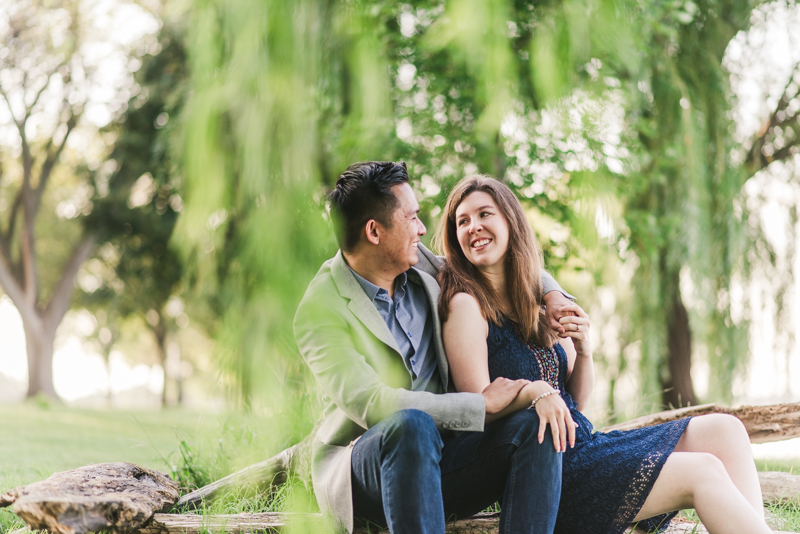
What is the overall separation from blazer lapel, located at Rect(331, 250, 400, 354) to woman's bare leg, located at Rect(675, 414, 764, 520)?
927mm

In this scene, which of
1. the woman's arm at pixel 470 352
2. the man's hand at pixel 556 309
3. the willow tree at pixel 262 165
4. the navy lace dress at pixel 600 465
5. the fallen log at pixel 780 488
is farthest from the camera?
the fallen log at pixel 780 488

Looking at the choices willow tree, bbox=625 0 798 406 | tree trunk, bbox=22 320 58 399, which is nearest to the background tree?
tree trunk, bbox=22 320 58 399

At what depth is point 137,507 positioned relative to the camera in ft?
6.09

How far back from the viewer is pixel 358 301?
5.79ft

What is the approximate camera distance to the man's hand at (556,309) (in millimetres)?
1980

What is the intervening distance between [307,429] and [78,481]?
1.13 metres

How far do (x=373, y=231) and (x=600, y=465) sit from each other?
0.92m

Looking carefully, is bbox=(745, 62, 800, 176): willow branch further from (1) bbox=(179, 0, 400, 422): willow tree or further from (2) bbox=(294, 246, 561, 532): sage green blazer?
(1) bbox=(179, 0, 400, 422): willow tree

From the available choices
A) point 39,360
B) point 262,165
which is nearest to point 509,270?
point 262,165

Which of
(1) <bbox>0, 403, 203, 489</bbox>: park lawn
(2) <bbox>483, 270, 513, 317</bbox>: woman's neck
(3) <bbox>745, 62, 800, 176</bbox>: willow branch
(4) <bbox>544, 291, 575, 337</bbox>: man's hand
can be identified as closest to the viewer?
(4) <bbox>544, 291, 575, 337</bbox>: man's hand

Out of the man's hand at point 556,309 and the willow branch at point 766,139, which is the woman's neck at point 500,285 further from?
the willow branch at point 766,139

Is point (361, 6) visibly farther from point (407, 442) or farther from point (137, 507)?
point (137, 507)

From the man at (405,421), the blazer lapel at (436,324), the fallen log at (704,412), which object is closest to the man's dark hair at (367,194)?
the man at (405,421)

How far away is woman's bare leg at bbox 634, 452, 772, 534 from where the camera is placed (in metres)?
1.71
